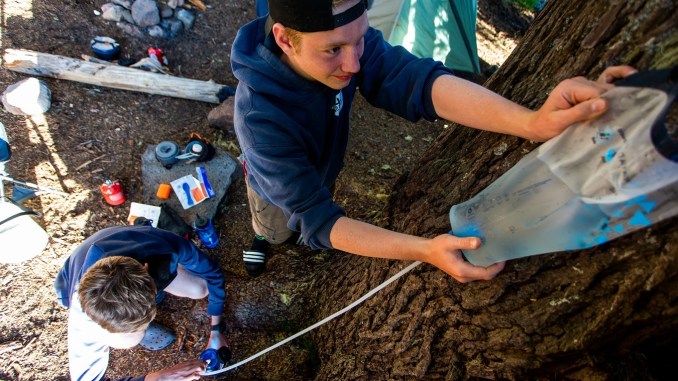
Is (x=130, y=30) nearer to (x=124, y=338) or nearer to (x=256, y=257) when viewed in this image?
(x=256, y=257)

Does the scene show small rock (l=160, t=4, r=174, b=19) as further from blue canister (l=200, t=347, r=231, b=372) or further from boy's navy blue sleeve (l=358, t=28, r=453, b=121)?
blue canister (l=200, t=347, r=231, b=372)

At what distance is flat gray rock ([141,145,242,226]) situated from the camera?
147 inches

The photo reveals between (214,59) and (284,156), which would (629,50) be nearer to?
(284,156)

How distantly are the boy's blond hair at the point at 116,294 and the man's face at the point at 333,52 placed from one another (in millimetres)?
1476

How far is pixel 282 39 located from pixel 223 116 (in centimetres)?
268

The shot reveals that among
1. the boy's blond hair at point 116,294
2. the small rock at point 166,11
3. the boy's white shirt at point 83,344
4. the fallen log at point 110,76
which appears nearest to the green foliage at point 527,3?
the fallen log at point 110,76

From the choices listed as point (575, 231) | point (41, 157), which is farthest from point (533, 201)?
point (41, 157)

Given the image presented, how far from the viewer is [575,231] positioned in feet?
3.55

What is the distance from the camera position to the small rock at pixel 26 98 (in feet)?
13.2

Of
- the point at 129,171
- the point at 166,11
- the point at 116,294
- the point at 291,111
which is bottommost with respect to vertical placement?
the point at 129,171

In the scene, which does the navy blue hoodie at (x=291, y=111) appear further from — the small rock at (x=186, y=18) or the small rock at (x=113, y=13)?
the small rock at (x=113, y=13)

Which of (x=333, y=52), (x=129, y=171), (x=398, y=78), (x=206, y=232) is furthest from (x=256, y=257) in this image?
(x=333, y=52)

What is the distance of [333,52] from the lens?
1.53m

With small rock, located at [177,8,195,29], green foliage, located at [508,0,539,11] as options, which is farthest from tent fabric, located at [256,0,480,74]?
small rock, located at [177,8,195,29]
